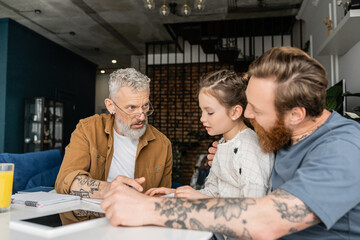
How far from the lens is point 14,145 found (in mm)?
5961

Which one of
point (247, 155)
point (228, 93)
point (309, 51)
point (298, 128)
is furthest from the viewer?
point (309, 51)

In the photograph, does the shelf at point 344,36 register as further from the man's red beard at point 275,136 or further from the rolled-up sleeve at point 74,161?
the rolled-up sleeve at point 74,161

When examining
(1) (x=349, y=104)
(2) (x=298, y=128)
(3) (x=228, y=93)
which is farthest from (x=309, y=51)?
(2) (x=298, y=128)

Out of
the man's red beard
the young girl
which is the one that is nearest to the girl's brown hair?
the young girl

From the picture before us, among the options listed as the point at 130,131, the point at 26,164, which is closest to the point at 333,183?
the point at 130,131

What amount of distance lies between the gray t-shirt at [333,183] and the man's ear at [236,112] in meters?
0.55

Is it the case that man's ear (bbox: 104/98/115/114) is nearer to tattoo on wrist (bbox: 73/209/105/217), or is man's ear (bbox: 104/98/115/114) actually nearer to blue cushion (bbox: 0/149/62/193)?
tattoo on wrist (bbox: 73/209/105/217)

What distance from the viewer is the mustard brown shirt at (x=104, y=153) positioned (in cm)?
176

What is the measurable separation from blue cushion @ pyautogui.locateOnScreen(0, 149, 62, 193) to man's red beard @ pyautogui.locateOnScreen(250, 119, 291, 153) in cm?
232

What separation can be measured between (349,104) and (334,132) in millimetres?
2329

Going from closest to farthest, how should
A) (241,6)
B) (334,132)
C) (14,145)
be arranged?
(334,132) < (241,6) < (14,145)

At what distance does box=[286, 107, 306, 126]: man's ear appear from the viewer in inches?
39.8

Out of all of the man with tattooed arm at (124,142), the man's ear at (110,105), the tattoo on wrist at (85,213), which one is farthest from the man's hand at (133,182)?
the man's ear at (110,105)

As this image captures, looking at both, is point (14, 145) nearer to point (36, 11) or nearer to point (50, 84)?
point (50, 84)
